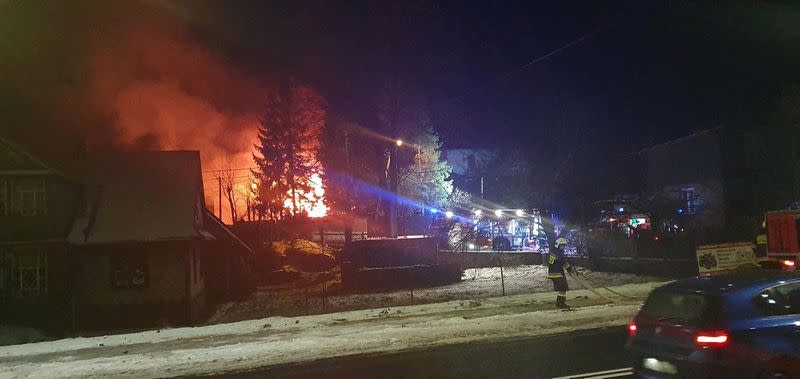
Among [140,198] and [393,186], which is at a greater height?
[393,186]

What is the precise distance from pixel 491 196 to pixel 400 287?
22316 millimetres

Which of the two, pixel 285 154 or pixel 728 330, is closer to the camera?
pixel 728 330

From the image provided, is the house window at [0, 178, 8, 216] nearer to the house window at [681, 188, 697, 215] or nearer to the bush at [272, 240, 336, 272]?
the bush at [272, 240, 336, 272]

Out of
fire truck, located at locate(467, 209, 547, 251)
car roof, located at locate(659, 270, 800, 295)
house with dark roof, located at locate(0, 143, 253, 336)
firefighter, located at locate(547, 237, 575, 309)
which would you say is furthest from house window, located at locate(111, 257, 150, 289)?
fire truck, located at locate(467, 209, 547, 251)

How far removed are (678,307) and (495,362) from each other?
143 inches

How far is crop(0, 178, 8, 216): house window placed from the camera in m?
18.5

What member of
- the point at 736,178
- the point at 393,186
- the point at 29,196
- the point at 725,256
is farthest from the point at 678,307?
the point at 393,186

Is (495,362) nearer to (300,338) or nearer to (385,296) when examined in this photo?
(300,338)

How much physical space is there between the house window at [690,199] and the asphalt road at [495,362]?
87.4ft

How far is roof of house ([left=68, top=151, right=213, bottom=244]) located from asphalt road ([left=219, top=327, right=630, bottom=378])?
11041 mm

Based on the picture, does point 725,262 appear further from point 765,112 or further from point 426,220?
point 426,220

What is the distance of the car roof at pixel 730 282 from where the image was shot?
19.1 ft

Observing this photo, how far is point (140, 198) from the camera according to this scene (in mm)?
20703

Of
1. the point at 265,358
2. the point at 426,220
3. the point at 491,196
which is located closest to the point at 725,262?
the point at 265,358
